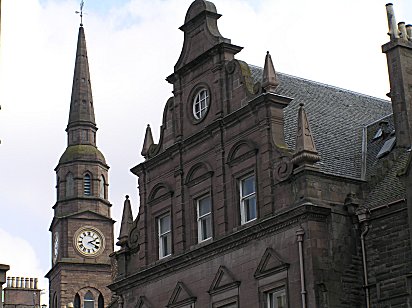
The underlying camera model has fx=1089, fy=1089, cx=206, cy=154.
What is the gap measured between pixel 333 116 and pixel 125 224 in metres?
11.2

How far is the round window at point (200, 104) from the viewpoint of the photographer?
156ft

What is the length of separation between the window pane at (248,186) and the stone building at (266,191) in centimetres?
7

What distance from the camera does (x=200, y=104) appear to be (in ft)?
157

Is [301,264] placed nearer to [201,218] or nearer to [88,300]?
[201,218]

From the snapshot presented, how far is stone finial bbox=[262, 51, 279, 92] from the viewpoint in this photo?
43.8m

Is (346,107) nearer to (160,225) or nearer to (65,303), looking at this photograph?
(160,225)

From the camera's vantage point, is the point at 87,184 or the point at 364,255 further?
the point at 87,184

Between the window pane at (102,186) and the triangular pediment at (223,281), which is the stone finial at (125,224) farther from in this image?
the window pane at (102,186)

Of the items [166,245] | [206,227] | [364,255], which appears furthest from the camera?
[166,245]

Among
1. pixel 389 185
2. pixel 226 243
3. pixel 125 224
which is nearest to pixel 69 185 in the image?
pixel 125 224

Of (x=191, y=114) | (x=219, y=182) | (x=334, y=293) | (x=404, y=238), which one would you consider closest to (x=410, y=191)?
(x=404, y=238)

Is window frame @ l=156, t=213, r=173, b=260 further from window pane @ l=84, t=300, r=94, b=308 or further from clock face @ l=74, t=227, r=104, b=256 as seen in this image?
clock face @ l=74, t=227, r=104, b=256

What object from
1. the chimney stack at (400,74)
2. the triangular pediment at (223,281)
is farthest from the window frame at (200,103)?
the chimney stack at (400,74)

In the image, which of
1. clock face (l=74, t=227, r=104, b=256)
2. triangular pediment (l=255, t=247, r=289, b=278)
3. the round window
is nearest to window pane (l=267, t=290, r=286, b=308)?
triangular pediment (l=255, t=247, r=289, b=278)
